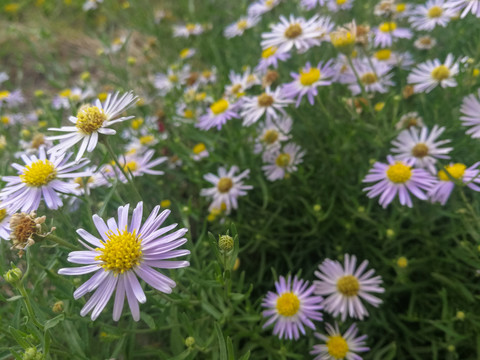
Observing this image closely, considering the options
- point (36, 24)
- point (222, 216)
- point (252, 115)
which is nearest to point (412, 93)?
point (252, 115)

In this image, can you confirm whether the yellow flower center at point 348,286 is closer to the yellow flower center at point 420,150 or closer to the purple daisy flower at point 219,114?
the yellow flower center at point 420,150

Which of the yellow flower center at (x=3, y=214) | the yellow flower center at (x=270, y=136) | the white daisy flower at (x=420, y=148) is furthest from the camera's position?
the yellow flower center at (x=270, y=136)

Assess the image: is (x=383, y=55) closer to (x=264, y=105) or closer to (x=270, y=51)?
(x=270, y=51)

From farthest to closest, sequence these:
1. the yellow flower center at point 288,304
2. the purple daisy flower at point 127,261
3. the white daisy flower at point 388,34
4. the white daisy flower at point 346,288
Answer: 1. the white daisy flower at point 388,34
2. the white daisy flower at point 346,288
3. the yellow flower center at point 288,304
4. the purple daisy flower at point 127,261

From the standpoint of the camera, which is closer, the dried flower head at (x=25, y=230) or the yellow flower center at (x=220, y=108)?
the dried flower head at (x=25, y=230)

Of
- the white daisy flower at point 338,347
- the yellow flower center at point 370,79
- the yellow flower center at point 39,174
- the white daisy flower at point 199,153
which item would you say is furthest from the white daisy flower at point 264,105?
the white daisy flower at point 338,347

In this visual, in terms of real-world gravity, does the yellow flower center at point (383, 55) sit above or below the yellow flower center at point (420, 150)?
above

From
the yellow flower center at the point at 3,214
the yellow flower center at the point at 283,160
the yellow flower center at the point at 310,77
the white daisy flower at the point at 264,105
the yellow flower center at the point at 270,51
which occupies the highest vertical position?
the yellow flower center at the point at 270,51

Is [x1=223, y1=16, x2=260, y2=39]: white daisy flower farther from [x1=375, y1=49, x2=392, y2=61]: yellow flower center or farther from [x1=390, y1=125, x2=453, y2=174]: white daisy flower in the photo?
[x1=390, y1=125, x2=453, y2=174]: white daisy flower
